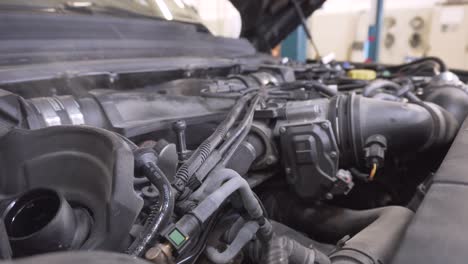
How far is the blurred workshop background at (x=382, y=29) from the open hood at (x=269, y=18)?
61.4 inches

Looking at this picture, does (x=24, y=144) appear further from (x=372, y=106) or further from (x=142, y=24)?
(x=142, y=24)

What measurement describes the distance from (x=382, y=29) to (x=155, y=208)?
14.3 ft

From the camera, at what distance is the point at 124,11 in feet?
3.67

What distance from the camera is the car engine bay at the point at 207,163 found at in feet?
1.29

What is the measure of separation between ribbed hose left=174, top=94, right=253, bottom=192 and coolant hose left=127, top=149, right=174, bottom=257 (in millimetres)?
57

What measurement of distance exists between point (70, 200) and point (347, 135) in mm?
497

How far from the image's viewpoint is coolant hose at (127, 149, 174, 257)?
39 cm

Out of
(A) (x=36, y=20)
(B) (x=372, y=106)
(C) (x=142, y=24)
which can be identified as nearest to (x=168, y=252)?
(B) (x=372, y=106)

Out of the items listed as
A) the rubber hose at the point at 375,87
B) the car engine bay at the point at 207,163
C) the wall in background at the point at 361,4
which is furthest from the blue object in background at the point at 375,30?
the car engine bay at the point at 207,163

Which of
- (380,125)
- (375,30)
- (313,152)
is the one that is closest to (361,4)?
(375,30)

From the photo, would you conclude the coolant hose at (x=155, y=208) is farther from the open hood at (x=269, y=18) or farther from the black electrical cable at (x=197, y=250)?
the open hood at (x=269, y=18)

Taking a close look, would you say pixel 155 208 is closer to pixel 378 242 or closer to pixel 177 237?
pixel 177 237

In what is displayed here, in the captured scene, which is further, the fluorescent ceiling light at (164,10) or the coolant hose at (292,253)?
the fluorescent ceiling light at (164,10)

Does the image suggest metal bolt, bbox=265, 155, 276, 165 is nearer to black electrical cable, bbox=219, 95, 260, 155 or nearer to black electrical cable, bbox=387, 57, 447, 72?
black electrical cable, bbox=219, 95, 260, 155
